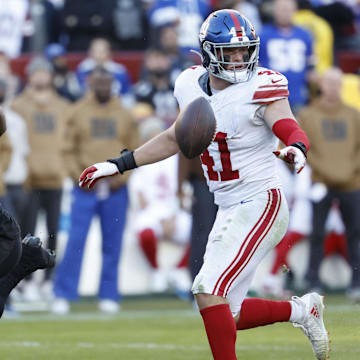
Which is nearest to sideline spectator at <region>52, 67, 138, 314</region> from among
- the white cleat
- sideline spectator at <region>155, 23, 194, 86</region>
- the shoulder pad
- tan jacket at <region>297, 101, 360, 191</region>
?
tan jacket at <region>297, 101, 360, 191</region>

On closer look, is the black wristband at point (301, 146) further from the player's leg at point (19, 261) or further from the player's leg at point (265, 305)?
the player's leg at point (19, 261)

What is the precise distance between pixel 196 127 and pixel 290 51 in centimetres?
659

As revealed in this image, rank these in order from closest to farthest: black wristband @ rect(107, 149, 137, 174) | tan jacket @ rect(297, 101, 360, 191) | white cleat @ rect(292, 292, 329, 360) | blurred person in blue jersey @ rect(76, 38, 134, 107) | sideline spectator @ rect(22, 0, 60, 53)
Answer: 1. black wristband @ rect(107, 149, 137, 174)
2. white cleat @ rect(292, 292, 329, 360)
3. tan jacket @ rect(297, 101, 360, 191)
4. blurred person in blue jersey @ rect(76, 38, 134, 107)
5. sideline spectator @ rect(22, 0, 60, 53)

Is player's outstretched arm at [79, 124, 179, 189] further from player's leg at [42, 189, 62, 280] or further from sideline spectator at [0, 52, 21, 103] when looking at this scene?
sideline spectator at [0, 52, 21, 103]

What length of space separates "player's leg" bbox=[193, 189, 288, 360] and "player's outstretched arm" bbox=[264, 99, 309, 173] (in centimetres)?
40

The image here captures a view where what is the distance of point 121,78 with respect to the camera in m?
12.1

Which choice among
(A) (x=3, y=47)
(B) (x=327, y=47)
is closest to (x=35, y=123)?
(A) (x=3, y=47)

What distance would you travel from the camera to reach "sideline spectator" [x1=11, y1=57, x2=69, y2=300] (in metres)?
10.2

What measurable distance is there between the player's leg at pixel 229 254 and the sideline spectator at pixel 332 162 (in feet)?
15.7

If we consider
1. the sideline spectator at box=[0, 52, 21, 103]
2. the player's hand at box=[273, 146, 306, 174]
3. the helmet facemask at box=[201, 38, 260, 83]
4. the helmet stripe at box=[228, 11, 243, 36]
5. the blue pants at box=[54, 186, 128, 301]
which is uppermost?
the helmet stripe at box=[228, 11, 243, 36]

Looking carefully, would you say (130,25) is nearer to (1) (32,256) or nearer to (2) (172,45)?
(2) (172,45)

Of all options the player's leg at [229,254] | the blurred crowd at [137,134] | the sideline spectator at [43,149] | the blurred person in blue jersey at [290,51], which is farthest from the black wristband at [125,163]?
the blurred person in blue jersey at [290,51]

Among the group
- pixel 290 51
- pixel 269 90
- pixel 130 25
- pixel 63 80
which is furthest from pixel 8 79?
pixel 269 90

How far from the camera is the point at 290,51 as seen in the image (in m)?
11.7
